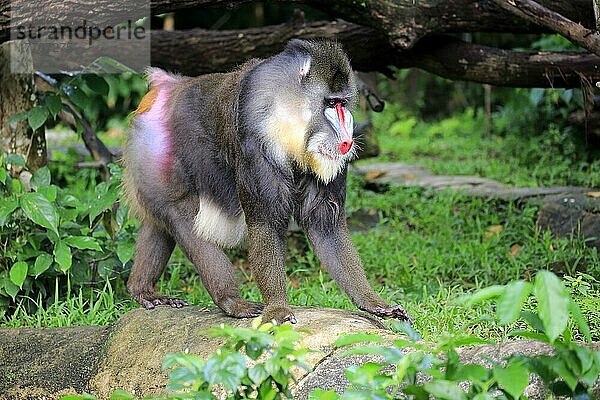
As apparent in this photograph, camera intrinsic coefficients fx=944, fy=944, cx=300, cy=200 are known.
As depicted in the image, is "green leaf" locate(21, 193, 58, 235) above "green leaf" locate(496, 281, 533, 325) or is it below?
below

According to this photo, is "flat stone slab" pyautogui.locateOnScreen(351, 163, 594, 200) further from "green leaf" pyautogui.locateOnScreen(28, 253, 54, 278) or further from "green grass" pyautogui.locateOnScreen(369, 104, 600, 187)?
"green leaf" pyautogui.locateOnScreen(28, 253, 54, 278)

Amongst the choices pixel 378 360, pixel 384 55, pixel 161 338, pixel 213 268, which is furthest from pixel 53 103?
pixel 378 360

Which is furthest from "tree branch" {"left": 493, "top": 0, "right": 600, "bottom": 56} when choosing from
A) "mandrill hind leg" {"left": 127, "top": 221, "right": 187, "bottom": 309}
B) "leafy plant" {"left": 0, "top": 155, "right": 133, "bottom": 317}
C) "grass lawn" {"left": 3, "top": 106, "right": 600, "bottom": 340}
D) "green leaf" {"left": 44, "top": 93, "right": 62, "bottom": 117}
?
"green leaf" {"left": 44, "top": 93, "right": 62, "bottom": 117}

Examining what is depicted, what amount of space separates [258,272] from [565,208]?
268cm

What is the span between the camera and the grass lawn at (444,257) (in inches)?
171

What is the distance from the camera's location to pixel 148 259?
4.47m

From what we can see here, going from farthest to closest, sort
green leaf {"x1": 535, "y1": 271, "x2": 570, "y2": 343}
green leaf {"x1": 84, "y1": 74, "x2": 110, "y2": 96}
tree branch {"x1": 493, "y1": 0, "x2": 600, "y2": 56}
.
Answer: green leaf {"x1": 84, "y1": 74, "x2": 110, "y2": 96}, tree branch {"x1": 493, "y1": 0, "x2": 600, "y2": 56}, green leaf {"x1": 535, "y1": 271, "x2": 570, "y2": 343}

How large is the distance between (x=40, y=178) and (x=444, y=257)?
231cm

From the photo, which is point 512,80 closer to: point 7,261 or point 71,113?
point 71,113

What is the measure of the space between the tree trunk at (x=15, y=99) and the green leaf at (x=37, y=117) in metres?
0.15

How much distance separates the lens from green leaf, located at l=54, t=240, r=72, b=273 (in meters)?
4.49

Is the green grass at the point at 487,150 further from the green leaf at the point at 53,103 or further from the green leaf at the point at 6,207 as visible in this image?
the green leaf at the point at 6,207

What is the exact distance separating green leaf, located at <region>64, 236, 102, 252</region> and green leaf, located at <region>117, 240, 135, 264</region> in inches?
4.8

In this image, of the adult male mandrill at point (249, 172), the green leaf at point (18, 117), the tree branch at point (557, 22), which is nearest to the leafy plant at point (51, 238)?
the green leaf at point (18, 117)
